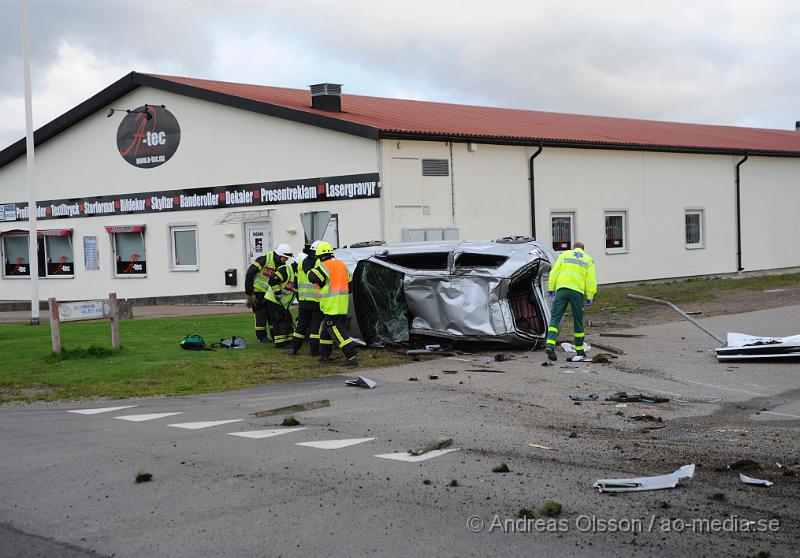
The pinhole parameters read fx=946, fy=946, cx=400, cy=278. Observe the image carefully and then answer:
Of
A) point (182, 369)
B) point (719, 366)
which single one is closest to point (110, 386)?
point (182, 369)

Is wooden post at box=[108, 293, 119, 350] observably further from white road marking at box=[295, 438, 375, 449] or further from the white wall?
the white wall

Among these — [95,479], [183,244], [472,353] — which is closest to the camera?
[95,479]

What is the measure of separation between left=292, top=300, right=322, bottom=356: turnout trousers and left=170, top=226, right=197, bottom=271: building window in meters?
15.1

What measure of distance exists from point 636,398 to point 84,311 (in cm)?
893

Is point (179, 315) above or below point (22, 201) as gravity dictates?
below

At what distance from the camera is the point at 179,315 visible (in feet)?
80.4

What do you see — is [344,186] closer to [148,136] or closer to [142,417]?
[148,136]

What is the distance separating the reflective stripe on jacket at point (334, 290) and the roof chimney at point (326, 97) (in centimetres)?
1405

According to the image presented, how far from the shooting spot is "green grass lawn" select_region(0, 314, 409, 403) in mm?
12133

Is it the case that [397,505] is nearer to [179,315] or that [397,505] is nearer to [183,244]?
[179,315]

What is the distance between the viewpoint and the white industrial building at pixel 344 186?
82.0 feet

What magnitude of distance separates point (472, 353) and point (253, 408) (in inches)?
208

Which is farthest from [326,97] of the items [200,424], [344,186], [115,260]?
[200,424]

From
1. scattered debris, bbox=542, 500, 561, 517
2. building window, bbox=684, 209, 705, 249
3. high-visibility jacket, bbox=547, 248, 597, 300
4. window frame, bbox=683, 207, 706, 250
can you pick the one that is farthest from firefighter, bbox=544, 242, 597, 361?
building window, bbox=684, 209, 705, 249
